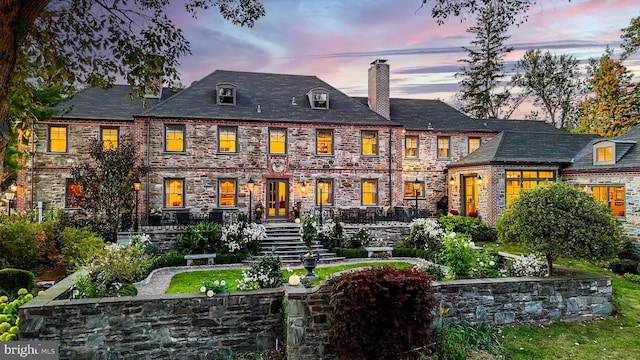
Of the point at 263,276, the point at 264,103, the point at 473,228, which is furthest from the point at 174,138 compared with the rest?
the point at 473,228

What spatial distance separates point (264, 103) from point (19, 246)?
1328 cm

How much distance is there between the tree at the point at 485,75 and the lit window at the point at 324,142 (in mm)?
24214

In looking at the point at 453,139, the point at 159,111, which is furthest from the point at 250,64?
the point at 453,139

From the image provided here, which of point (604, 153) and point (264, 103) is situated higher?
point (264, 103)

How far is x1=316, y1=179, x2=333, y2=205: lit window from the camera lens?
21.6 m

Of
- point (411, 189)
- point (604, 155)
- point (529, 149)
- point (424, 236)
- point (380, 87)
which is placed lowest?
point (424, 236)

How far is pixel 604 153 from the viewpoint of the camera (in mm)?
18406

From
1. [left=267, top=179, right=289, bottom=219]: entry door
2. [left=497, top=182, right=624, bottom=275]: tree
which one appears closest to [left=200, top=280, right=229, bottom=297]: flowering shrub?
[left=497, top=182, right=624, bottom=275]: tree

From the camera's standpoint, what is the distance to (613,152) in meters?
17.8

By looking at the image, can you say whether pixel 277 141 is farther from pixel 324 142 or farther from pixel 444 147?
pixel 444 147

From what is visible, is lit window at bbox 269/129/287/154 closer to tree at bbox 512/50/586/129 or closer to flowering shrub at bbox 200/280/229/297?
flowering shrub at bbox 200/280/229/297

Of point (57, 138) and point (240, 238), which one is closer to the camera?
point (240, 238)

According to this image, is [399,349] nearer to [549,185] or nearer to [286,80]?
[549,185]

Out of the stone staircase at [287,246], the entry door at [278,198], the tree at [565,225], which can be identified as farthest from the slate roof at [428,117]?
the tree at [565,225]
